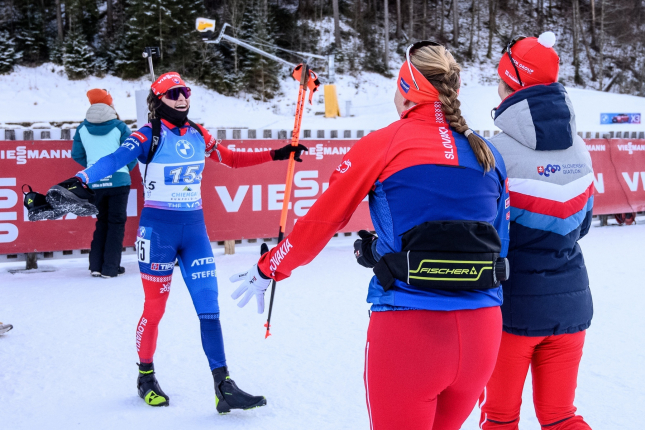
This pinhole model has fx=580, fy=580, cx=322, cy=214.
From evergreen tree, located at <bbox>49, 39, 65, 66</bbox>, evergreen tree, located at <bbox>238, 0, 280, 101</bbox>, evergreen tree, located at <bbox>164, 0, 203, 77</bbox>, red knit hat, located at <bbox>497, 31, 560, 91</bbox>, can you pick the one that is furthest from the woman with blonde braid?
evergreen tree, located at <bbox>49, 39, 65, 66</bbox>

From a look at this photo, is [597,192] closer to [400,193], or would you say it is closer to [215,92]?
[400,193]

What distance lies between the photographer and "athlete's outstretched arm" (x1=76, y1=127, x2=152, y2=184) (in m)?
3.37

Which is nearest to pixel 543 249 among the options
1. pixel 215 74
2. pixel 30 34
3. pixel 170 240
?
pixel 170 240

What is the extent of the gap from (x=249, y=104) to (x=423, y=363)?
30.1 m

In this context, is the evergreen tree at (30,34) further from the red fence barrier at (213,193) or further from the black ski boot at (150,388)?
the black ski boot at (150,388)

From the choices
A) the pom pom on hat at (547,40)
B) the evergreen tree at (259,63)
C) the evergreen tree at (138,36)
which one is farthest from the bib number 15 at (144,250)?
the evergreen tree at (138,36)

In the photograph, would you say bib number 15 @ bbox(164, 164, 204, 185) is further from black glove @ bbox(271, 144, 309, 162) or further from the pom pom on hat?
the pom pom on hat

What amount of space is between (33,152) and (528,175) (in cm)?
674

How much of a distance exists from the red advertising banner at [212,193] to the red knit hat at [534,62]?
5988 mm

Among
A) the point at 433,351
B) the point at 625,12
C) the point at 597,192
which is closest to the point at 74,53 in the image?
the point at 597,192

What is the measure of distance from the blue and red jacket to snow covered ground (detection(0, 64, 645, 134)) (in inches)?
836

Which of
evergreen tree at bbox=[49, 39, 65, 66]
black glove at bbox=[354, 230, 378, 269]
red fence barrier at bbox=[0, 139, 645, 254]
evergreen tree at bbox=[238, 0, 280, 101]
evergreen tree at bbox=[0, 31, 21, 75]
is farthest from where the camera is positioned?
evergreen tree at bbox=[238, 0, 280, 101]

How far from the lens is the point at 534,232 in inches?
89.4

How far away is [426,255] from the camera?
1718mm
